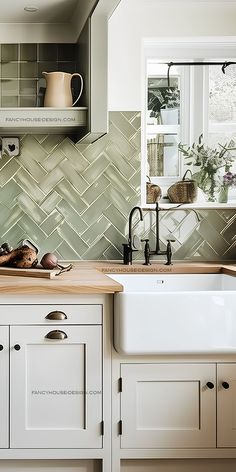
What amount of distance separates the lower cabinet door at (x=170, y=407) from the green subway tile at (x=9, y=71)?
176 cm

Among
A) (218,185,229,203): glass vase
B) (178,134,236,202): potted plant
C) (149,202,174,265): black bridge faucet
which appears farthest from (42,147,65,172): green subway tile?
(218,185,229,203): glass vase

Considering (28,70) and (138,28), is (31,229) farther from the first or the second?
(138,28)

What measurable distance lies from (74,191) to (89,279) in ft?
2.93


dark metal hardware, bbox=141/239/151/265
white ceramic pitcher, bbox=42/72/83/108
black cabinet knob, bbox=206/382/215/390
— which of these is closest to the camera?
black cabinet knob, bbox=206/382/215/390

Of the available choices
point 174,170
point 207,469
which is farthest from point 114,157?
point 207,469

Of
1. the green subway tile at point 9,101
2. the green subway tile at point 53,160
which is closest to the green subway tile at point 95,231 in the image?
the green subway tile at point 53,160

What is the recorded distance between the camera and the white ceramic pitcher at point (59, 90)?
10.4 feet

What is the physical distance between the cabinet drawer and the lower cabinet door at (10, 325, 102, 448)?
0.03 metres

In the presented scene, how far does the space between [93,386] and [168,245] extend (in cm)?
101

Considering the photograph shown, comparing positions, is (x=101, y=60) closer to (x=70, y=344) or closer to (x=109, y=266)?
(x=109, y=266)

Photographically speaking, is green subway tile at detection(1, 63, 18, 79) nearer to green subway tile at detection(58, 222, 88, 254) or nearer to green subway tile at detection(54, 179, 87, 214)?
green subway tile at detection(54, 179, 87, 214)

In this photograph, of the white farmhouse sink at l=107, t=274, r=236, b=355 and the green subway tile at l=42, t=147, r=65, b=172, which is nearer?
the white farmhouse sink at l=107, t=274, r=236, b=355

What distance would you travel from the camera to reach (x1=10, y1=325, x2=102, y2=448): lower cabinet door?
101 inches

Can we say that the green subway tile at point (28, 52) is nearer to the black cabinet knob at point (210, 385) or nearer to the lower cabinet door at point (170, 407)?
the lower cabinet door at point (170, 407)
